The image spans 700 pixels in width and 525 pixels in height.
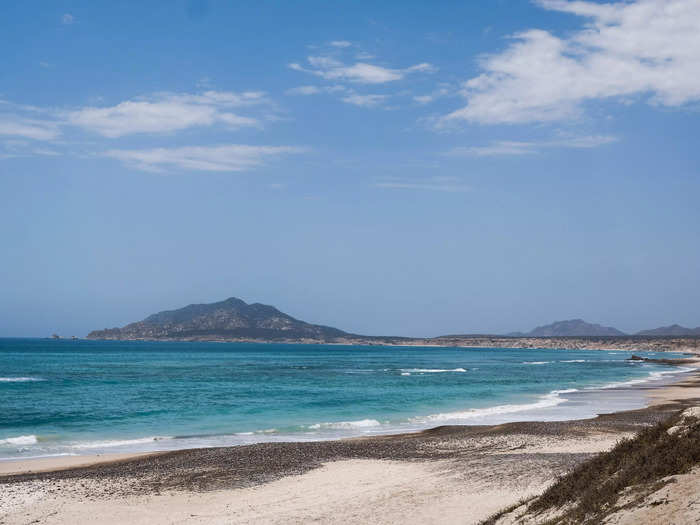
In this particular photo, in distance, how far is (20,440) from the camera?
27438 mm

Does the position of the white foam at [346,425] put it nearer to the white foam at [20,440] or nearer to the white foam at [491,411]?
the white foam at [491,411]

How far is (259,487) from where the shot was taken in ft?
57.9

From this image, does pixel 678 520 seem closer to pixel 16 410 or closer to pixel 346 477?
pixel 346 477

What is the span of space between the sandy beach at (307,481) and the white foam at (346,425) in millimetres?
5140

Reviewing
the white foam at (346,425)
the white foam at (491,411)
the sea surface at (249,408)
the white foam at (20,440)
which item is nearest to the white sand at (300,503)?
the sea surface at (249,408)

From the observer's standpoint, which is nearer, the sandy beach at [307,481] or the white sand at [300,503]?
the white sand at [300,503]

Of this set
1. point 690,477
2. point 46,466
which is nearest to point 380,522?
point 690,477

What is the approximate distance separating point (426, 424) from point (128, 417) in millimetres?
16060

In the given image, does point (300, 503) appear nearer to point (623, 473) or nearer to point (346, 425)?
point (623, 473)

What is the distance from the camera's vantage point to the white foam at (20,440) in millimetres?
26953

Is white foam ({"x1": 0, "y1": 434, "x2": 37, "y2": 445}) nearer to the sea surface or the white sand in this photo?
the sea surface

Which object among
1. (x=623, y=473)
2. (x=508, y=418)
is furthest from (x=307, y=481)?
(x=508, y=418)

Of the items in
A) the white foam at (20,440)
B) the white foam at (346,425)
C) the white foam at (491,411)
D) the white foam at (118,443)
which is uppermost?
the white foam at (20,440)

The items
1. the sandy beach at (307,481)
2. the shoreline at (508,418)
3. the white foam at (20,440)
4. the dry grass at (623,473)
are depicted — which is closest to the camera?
the dry grass at (623,473)
